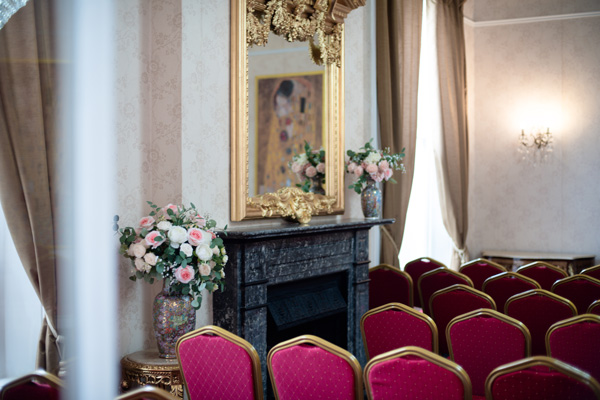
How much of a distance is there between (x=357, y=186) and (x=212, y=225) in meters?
2.13

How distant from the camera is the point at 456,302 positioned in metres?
4.31

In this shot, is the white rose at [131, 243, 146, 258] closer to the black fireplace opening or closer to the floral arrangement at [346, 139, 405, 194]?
the black fireplace opening

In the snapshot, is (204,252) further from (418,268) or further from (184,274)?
(418,268)

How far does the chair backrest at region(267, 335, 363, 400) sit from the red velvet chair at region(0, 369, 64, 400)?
88cm

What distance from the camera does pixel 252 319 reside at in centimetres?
413

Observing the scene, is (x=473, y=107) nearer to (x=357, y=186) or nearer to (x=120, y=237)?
(x=357, y=186)

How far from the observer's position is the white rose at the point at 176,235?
3.50m

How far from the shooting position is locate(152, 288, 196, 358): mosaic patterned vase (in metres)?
3.56

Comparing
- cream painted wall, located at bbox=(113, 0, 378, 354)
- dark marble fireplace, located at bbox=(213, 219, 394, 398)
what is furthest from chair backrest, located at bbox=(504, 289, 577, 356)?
cream painted wall, located at bbox=(113, 0, 378, 354)

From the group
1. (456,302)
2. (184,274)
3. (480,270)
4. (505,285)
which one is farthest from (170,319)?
(480,270)

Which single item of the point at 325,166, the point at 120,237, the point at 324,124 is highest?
Answer: the point at 324,124

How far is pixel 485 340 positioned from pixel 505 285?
1.78 m

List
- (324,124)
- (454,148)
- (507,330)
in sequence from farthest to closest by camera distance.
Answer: (454,148), (324,124), (507,330)

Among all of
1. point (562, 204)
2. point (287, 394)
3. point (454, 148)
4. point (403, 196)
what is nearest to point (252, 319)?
point (287, 394)
